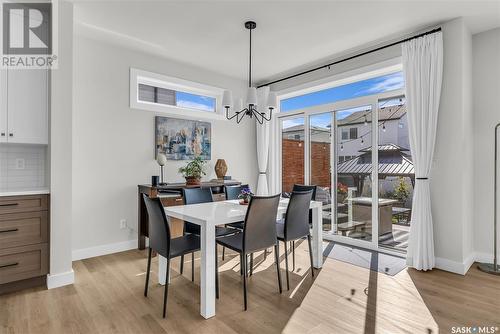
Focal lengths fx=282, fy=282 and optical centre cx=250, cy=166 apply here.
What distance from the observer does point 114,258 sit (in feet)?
11.8

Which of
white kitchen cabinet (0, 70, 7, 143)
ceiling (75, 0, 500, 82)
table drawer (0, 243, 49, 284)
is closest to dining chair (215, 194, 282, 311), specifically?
table drawer (0, 243, 49, 284)

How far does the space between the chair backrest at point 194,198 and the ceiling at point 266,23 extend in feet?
6.42

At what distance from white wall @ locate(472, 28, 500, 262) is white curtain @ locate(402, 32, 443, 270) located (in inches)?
25.2

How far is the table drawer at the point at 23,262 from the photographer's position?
8.43 ft

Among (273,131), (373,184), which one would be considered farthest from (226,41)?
(373,184)

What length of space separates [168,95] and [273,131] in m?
2.08

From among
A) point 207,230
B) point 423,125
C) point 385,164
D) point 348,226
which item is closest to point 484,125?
point 423,125

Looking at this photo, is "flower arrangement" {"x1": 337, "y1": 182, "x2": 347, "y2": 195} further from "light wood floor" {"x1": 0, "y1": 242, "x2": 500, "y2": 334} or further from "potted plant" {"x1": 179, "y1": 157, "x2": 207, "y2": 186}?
"potted plant" {"x1": 179, "y1": 157, "x2": 207, "y2": 186}

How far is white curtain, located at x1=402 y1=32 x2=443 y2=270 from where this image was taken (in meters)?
3.22

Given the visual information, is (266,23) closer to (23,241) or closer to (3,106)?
(3,106)

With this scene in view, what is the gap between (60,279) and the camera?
9.11ft

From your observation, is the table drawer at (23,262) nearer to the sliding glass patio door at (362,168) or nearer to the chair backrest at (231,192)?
the chair backrest at (231,192)

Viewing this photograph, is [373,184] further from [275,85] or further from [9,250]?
[9,250]

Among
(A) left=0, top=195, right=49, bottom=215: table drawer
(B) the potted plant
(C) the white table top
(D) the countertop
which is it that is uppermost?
(B) the potted plant
